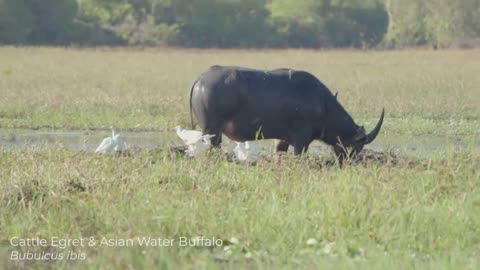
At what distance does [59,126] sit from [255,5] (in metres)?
44.7

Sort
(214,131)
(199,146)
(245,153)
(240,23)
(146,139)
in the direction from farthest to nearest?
(240,23) < (146,139) < (214,131) < (199,146) < (245,153)

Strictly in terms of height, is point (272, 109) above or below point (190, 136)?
above

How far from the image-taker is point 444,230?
7.17 metres

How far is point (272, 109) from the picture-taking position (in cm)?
1119

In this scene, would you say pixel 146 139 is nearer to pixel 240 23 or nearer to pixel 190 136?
pixel 190 136

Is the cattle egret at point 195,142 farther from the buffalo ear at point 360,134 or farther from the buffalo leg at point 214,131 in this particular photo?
the buffalo ear at point 360,134

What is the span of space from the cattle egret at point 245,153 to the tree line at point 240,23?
102 ft

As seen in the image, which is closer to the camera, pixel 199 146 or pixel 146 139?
pixel 199 146

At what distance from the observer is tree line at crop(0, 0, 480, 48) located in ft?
145

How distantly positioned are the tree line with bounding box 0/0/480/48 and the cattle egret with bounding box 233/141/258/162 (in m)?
31.0

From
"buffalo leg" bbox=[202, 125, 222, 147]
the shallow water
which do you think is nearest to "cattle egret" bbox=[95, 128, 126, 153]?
"buffalo leg" bbox=[202, 125, 222, 147]

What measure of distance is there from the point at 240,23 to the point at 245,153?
44538mm

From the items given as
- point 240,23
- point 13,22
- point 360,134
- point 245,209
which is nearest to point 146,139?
point 360,134

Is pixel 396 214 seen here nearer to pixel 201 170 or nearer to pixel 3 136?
pixel 201 170
